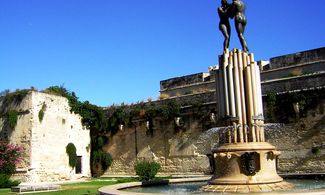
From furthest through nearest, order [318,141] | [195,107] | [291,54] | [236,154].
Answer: [291,54] → [195,107] → [318,141] → [236,154]

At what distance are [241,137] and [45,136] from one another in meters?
17.9

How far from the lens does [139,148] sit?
25.7 m

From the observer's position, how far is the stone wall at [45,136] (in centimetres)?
2375

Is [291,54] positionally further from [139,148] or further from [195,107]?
[139,148]

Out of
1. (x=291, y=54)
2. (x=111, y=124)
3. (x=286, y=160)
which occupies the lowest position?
(x=286, y=160)

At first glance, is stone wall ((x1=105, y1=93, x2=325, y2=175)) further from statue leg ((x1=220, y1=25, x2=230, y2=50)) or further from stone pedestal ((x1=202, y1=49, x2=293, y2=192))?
stone pedestal ((x1=202, y1=49, x2=293, y2=192))

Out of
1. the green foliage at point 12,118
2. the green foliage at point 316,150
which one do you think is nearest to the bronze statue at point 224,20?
the green foliage at point 316,150

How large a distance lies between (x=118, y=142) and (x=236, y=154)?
18.7 metres

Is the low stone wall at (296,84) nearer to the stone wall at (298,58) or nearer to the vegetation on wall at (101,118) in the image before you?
the stone wall at (298,58)

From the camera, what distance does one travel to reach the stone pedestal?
8.68 metres

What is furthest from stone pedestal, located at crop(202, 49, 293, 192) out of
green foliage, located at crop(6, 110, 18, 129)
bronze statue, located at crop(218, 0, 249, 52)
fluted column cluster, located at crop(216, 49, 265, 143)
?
green foliage, located at crop(6, 110, 18, 129)

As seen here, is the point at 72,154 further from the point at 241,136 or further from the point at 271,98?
the point at 241,136

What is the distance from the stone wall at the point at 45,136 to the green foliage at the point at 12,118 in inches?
8.2

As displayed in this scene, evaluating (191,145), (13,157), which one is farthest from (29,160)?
(191,145)
